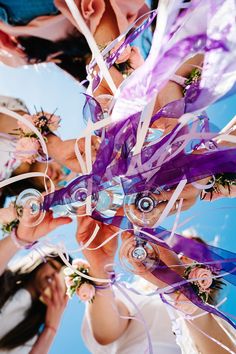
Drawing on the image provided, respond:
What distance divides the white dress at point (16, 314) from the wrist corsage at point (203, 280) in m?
0.45

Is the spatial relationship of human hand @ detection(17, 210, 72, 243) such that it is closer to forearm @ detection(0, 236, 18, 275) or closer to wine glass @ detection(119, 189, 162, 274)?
forearm @ detection(0, 236, 18, 275)

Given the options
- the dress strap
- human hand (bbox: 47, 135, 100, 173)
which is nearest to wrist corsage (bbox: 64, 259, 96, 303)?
human hand (bbox: 47, 135, 100, 173)

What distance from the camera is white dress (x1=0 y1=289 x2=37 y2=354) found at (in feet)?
3.82

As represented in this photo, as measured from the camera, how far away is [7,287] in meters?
1.20

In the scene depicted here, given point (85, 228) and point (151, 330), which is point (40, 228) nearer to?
point (85, 228)

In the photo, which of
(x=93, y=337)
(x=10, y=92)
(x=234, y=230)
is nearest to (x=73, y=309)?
(x=93, y=337)

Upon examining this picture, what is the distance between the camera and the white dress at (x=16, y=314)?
3.82 ft

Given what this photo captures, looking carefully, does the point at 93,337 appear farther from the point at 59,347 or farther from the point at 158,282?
the point at 158,282

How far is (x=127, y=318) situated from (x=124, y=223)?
0.26 meters

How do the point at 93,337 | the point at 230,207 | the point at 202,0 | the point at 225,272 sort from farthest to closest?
the point at 93,337
the point at 230,207
the point at 225,272
the point at 202,0

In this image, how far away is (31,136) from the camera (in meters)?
1.05

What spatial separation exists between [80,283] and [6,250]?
0.66 ft

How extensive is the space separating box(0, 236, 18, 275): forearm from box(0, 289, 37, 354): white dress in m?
0.08

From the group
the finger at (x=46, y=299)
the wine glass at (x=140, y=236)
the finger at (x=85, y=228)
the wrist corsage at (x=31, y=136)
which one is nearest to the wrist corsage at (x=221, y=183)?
the wine glass at (x=140, y=236)
